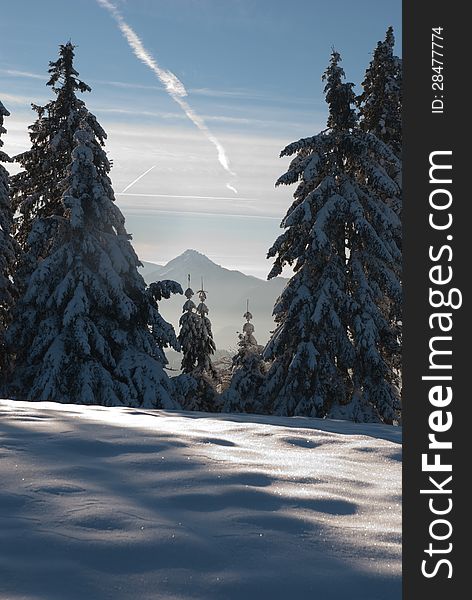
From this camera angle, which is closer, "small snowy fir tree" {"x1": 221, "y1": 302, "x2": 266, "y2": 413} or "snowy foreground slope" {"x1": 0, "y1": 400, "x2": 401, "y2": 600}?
"snowy foreground slope" {"x1": 0, "y1": 400, "x2": 401, "y2": 600}

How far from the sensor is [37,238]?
17.5 meters

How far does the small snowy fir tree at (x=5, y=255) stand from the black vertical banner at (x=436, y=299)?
53.9 ft

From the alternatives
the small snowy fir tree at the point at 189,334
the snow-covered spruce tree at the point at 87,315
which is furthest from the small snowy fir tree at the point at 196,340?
the snow-covered spruce tree at the point at 87,315

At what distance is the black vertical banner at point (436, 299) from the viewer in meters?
2.62

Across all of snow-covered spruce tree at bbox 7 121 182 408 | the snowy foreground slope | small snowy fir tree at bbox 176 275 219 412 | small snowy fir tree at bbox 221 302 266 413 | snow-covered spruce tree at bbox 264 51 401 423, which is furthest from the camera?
small snowy fir tree at bbox 176 275 219 412

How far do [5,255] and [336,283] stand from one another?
9.98 m

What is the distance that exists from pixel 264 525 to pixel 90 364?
47.1 ft

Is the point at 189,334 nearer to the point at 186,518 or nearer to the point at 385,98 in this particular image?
the point at 385,98

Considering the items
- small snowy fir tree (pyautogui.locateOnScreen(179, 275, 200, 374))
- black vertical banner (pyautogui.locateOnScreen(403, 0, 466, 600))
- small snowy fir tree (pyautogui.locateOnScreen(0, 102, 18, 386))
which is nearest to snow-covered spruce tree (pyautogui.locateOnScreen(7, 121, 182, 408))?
small snowy fir tree (pyautogui.locateOnScreen(0, 102, 18, 386))

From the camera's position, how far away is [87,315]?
17.5m

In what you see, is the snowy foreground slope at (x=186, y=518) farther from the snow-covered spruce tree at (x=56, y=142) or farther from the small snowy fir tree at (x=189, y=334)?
the small snowy fir tree at (x=189, y=334)

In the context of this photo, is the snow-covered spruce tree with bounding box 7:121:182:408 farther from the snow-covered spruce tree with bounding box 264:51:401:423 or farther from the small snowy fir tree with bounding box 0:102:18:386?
the snow-covered spruce tree with bounding box 264:51:401:423

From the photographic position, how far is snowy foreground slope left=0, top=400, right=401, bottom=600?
235 centimetres

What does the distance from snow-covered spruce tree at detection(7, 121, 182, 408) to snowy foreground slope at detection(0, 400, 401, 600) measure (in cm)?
1182
